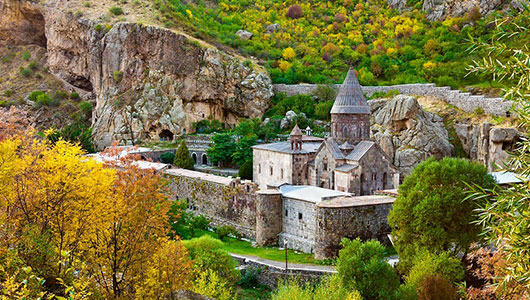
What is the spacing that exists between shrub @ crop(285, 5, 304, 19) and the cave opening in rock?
99.4ft

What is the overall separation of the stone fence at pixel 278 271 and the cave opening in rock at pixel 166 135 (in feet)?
88.7

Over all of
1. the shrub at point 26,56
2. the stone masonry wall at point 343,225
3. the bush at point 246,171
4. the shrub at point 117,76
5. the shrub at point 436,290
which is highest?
the shrub at point 26,56

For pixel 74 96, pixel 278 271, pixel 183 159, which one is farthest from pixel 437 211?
pixel 74 96

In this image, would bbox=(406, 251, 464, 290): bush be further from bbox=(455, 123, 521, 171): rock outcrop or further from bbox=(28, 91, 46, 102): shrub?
bbox=(28, 91, 46, 102): shrub

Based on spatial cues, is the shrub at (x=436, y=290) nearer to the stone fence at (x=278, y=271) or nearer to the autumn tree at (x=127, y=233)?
the stone fence at (x=278, y=271)

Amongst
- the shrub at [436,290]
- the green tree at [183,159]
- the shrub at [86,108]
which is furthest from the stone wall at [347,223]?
the shrub at [86,108]

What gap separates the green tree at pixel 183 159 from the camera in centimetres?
4494

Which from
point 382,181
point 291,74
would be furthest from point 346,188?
point 291,74

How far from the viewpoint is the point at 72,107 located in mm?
62500

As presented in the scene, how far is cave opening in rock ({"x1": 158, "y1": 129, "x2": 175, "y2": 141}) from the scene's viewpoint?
172 ft

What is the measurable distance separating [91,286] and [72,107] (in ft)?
169

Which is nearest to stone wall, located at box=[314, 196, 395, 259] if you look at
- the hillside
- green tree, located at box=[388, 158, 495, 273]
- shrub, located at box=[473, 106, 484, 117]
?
green tree, located at box=[388, 158, 495, 273]

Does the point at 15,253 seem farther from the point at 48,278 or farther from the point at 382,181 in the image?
the point at 382,181

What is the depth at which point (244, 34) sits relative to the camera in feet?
218
